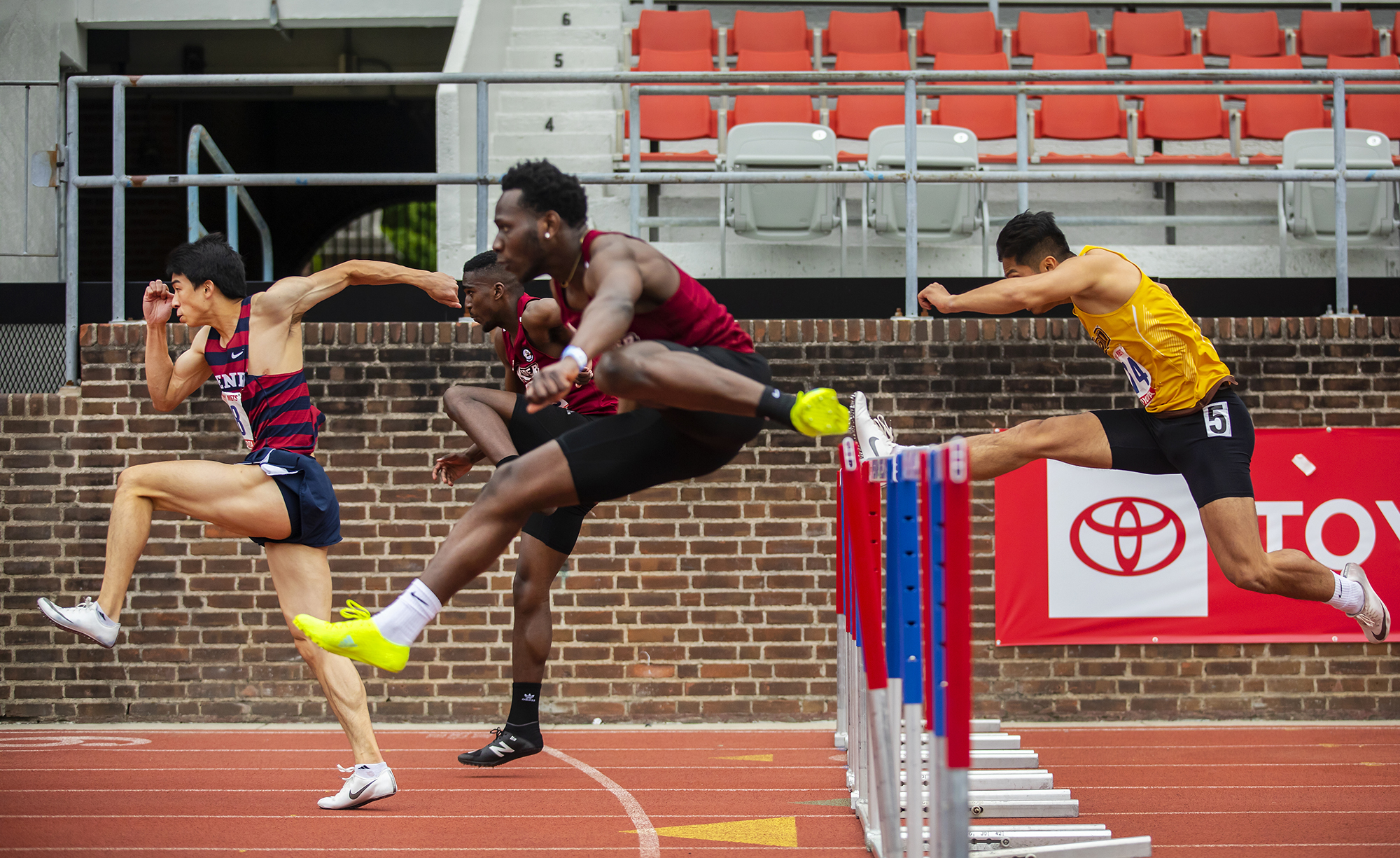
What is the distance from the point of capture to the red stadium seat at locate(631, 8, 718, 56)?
36.0ft

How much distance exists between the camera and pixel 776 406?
3576mm

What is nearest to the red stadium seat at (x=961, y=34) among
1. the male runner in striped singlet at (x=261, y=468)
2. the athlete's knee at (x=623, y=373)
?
the male runner in striped singlet at (x=261, y=468)

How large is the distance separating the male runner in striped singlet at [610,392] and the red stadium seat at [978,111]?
6.67 meters

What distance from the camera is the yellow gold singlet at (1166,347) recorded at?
5023 mm

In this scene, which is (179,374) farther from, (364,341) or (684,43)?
(684,43)

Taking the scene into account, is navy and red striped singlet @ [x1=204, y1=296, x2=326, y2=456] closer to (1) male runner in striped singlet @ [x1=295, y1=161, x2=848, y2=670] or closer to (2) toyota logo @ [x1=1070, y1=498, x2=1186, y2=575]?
(1) male runner in striped singlet @ [x1=295, y1=161, x2=848, y2=670]

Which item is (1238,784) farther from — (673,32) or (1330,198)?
(673,32)

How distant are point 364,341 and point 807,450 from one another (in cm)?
273

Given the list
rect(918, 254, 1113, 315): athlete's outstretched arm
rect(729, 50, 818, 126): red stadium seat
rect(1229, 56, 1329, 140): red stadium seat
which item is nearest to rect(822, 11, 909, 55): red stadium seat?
rect(729, 50, 818, 126): red stadium seat

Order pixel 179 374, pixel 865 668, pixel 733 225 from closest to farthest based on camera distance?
pixel 865 668, pixel 179 374, pixel 733 225

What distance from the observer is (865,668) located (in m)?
3.75

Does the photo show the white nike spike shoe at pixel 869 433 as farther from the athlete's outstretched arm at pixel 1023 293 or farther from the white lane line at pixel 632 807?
the white lane line at pixel 632 807

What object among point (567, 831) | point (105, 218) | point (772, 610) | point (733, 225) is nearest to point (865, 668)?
point (567, 831)

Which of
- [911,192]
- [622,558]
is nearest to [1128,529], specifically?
[911,192]
